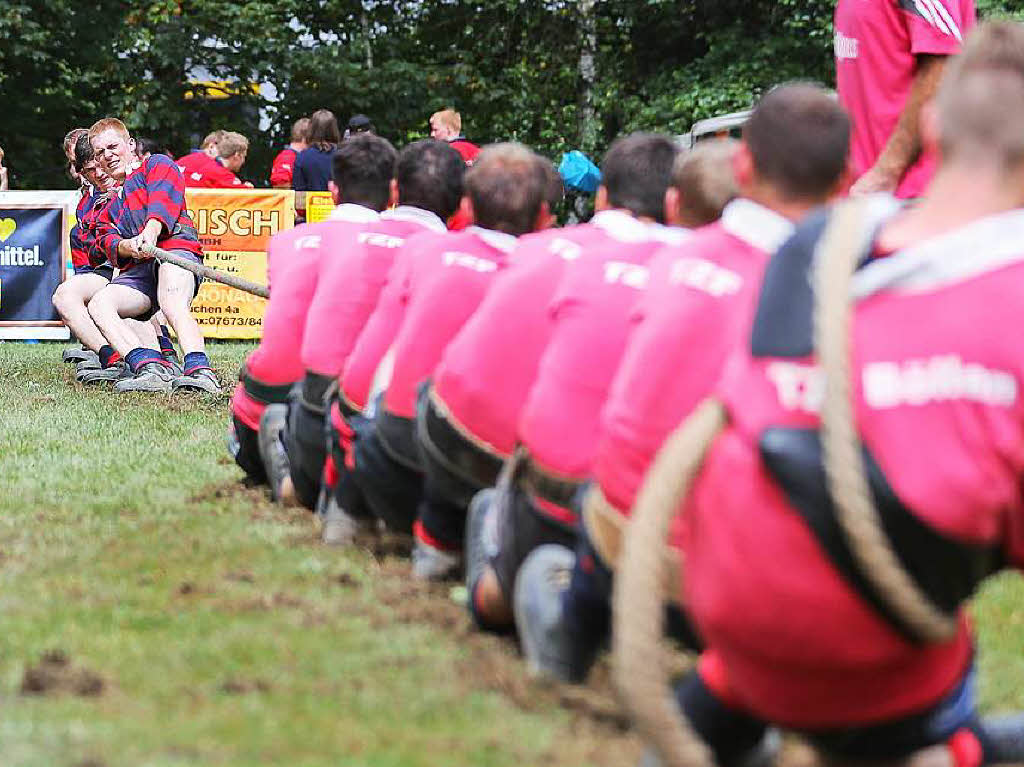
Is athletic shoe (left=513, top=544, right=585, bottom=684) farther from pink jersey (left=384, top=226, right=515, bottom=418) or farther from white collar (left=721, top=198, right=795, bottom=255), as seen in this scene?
pink jersey (left=384, top=226, right=515, bottom=418)

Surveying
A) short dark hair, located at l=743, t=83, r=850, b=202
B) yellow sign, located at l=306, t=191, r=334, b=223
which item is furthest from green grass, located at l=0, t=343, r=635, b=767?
yellow sign, located at l=306, t=191, r=334, b=223

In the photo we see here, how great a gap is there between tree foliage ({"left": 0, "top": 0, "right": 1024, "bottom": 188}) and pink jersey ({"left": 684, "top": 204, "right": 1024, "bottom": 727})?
22338mm

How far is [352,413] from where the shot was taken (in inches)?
218

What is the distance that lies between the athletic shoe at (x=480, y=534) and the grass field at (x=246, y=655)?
0.15 m

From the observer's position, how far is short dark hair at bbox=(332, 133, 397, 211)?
655cm

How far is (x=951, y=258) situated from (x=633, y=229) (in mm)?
1788

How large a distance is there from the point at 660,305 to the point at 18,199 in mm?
13763

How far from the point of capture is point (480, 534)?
14.3 feet

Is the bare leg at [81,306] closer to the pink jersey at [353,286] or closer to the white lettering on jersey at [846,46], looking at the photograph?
the pink jersey at [353,286]

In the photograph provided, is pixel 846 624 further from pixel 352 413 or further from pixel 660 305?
pixel 352 413

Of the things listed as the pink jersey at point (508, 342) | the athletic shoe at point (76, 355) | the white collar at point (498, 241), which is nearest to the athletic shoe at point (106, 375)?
the athletic shoe at point (76, 355)

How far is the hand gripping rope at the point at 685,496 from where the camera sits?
234cm

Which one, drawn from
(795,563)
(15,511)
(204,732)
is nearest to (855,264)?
(795,563)

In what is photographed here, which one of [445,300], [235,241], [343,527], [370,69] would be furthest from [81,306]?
[370,69]
